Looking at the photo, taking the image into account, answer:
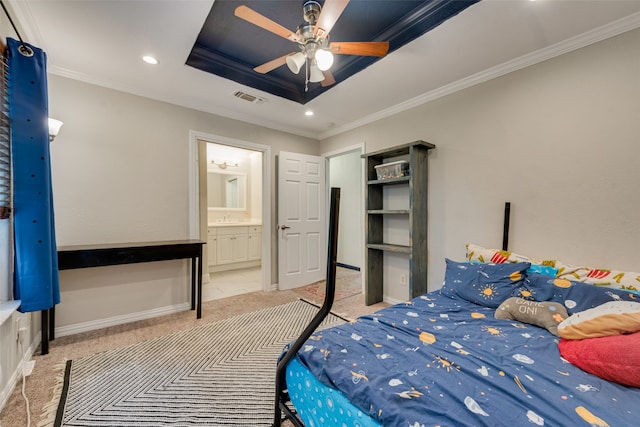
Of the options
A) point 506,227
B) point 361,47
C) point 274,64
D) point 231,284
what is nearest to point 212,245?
point 231,284

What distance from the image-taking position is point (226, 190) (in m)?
5.59

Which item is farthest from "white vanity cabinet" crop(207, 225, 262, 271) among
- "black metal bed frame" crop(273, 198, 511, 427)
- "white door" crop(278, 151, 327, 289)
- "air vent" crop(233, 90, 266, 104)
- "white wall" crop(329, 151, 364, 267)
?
"black metal bed frame" crop(273, 198, 511, 427)

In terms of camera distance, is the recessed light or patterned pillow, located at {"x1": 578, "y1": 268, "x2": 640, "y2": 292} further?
the recessed light

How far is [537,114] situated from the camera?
218 centimetres

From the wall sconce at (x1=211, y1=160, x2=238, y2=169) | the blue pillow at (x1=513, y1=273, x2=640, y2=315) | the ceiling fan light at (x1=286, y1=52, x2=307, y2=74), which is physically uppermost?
the ceiling fan light at (x1=286, y1=52, x2=307, y2=74)

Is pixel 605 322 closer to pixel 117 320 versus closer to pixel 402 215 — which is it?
pixel 402 215

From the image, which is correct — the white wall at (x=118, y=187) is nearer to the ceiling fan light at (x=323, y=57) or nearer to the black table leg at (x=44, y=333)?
the black table leg at (x=44, y=333)

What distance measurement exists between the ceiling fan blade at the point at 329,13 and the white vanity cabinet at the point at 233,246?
3953 millimetres

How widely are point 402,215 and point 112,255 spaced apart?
3019 millimetres

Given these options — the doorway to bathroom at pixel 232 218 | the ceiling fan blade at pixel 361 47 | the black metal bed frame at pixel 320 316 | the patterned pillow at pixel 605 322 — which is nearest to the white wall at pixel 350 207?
the doorway to bathroom at pixel 232 218

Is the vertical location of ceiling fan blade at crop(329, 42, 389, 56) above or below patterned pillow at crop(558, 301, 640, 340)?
above

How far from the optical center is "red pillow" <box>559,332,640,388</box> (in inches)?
39.0

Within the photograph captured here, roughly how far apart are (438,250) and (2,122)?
363cm

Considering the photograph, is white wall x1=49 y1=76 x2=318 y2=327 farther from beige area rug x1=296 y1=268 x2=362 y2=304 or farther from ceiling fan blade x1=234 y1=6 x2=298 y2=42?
ceiling fan blade x1=234 y1=6 x2=298 y2=42
